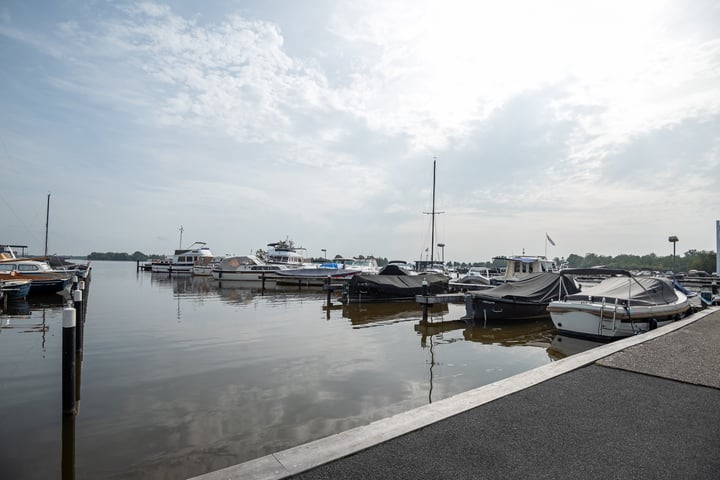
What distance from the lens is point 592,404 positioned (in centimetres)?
552

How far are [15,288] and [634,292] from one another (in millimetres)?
29436

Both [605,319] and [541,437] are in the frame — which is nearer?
[541,437]

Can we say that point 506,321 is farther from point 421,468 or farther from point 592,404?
point 421,468

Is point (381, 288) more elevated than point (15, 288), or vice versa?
→ point (381, 288)

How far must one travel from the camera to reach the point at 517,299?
18.0m

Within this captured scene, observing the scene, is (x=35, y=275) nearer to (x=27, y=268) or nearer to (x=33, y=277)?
(x=33, y=277)

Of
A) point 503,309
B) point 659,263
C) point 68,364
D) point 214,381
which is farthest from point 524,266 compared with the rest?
point 659,263

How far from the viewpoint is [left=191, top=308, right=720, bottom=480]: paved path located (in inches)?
149

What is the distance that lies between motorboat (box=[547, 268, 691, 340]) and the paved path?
6.74 m

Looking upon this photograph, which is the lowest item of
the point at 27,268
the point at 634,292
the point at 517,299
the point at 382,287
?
the point at 382,287

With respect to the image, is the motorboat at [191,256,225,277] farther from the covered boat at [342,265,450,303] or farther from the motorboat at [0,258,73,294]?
the covered boat at [342,265,450,303]

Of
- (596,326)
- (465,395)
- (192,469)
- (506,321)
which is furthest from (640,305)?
(192,469)

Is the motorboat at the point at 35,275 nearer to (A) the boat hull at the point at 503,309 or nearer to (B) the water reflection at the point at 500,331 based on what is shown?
(B) the water reflection at the point at 500,331

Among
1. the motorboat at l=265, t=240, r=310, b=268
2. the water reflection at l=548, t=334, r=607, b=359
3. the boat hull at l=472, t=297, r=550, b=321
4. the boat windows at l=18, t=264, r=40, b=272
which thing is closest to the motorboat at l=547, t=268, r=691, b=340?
the water reflection at l=548, t=334, r=607, b=359
